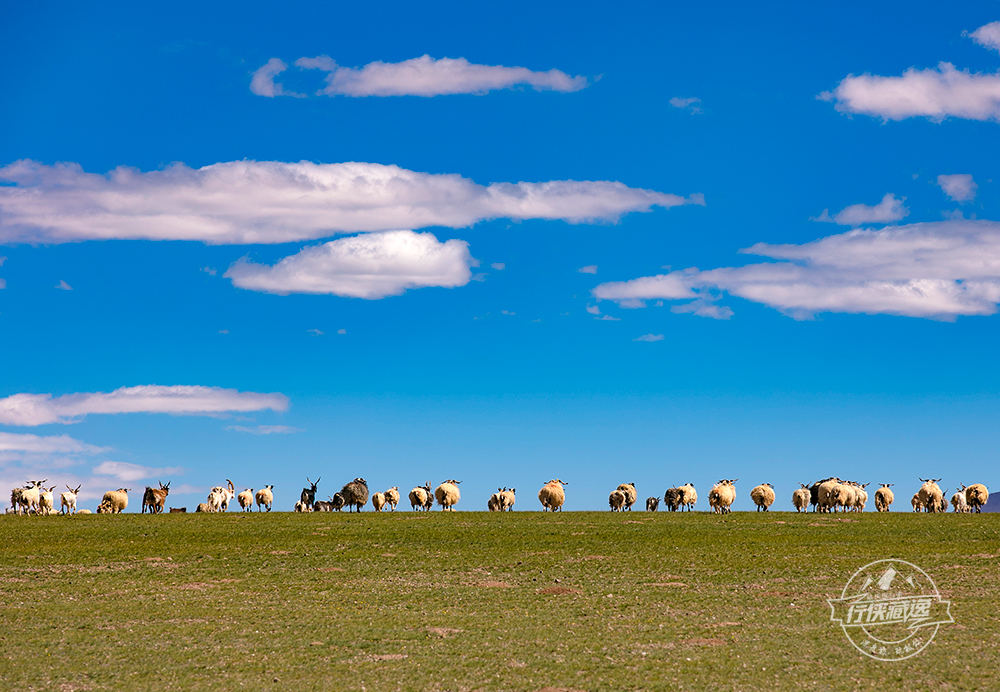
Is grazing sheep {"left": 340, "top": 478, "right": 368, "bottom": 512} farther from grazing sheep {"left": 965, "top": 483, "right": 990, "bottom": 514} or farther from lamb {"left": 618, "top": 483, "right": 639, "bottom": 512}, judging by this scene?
grazing sheep {"left": 965, "top": 483, "right": 990, "bottom": 514}

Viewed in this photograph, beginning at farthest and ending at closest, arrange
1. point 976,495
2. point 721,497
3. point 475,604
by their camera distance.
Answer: point 976,495 < point 721,497 < point 475,604

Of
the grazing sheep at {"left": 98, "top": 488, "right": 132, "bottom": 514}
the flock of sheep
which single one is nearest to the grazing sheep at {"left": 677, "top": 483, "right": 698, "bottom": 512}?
the flock of sheep

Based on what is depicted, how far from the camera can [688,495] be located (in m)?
60.7

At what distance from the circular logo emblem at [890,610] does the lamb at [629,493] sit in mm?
30772

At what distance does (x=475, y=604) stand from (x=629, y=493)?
37.4 m

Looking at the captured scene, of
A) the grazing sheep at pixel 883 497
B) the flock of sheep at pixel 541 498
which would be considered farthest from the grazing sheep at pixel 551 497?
the grazing sheep at pixel 883 497

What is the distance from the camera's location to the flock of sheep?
183ft

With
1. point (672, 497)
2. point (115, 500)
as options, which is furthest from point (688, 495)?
point (115, 500)

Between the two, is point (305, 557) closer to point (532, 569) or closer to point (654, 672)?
point (532, 569)

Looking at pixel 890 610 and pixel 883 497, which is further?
pixel 883 497

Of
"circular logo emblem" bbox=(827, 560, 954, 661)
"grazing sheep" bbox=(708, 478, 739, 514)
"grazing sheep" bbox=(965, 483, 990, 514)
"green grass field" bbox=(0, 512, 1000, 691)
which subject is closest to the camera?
"green grass field" bbox=(0, 512, 1000, 691)

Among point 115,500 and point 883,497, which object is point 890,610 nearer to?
point 883,497

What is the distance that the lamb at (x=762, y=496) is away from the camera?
58.1 m

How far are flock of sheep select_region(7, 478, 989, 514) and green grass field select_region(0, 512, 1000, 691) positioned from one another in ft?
38.0
